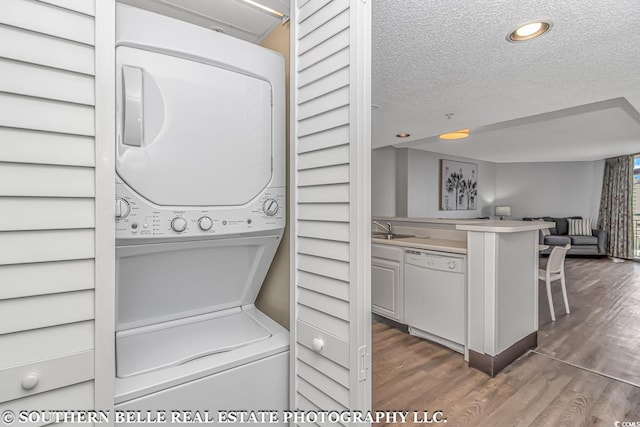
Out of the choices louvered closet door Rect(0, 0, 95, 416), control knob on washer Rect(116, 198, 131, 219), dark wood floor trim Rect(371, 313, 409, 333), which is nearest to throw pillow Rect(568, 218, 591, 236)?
dark wood floor trim Rect(371, 313, 409, 333)

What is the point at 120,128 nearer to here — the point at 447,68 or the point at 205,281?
the point at 205,281

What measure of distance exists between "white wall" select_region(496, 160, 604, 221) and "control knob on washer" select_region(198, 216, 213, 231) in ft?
31.4

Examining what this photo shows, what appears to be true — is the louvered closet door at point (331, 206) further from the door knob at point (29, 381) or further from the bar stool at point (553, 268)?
the bar stool at point (553, 268)

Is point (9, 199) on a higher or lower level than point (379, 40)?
lower

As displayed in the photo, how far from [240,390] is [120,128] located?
0.91 meters

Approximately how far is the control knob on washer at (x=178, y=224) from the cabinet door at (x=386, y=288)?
2.42m

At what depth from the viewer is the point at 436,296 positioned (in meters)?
2.76

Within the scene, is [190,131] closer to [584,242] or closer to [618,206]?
[584,242]

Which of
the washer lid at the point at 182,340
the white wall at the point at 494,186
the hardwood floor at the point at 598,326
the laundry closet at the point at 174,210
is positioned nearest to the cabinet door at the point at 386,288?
the hardwood floor at the point at 598,326

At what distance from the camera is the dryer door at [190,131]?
3.06 ft

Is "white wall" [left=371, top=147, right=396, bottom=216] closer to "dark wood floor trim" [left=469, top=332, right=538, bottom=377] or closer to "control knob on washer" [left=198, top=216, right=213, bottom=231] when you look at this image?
"dark wood floor trim" [left=469, top=332, right=538, bottom=377]

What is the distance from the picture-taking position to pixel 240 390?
1080 mm

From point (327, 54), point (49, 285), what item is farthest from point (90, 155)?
point (327, 54)

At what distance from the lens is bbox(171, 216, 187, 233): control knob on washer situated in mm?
1020
